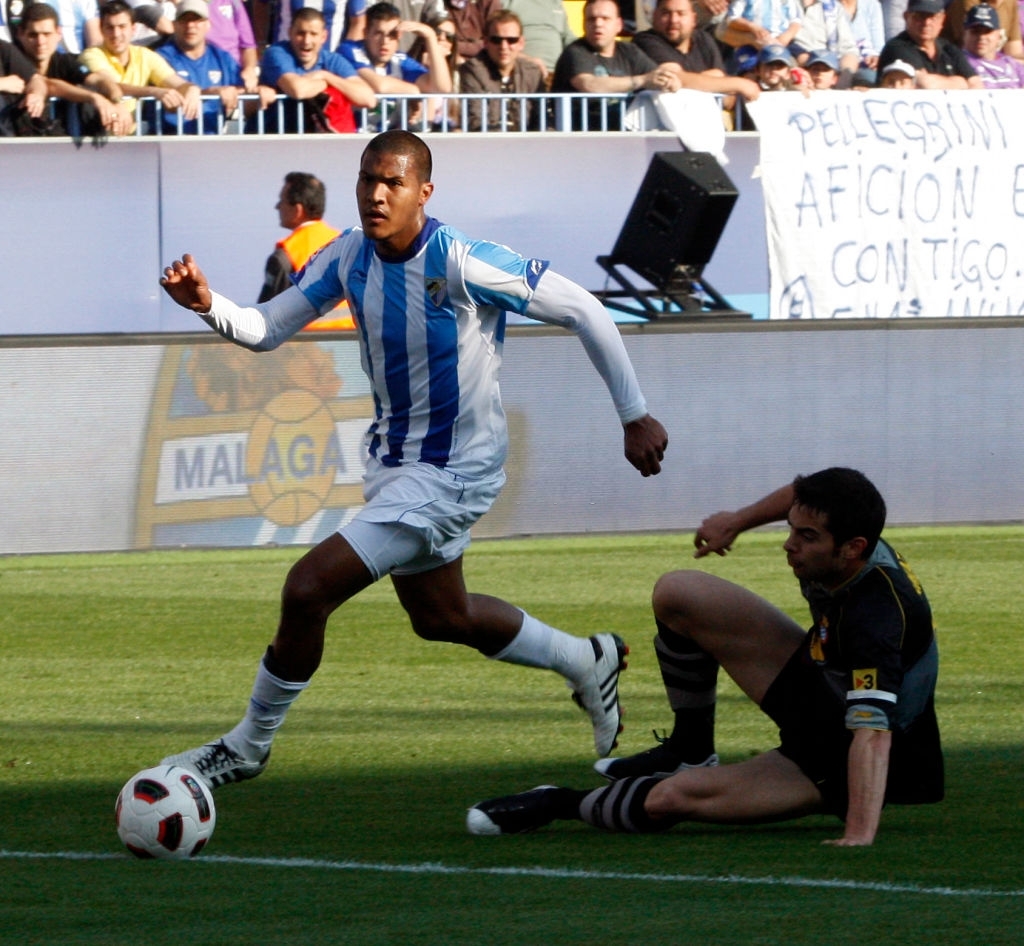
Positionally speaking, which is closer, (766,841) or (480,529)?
(766,841)

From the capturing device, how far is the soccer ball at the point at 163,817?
5125 mm

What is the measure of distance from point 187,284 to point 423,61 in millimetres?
10880

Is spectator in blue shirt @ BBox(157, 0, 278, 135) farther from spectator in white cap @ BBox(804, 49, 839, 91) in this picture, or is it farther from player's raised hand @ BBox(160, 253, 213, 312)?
player's raised hand @ BBox(160, 253, 213, 312)

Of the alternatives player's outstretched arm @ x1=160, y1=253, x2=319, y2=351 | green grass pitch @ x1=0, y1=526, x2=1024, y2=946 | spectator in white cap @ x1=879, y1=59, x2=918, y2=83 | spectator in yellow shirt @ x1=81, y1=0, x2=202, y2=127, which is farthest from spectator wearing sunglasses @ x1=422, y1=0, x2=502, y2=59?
player's outstretched arm @ x1=160, y1=253, x2=319, y2=351

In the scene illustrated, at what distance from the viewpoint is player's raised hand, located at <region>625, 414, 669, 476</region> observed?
5.93m

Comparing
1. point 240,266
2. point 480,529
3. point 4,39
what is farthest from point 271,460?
point 4,39

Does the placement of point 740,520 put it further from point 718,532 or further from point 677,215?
point 677,215

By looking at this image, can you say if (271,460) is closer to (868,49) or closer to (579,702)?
(579,702)

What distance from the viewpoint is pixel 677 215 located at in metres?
14.5

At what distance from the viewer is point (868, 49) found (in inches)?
734

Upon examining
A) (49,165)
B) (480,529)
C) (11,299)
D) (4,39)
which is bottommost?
(480,529)

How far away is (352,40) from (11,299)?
3.49m

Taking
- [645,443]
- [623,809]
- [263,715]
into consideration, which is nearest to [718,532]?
[645,443]

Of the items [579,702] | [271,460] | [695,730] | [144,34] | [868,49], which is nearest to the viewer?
[695,730]
